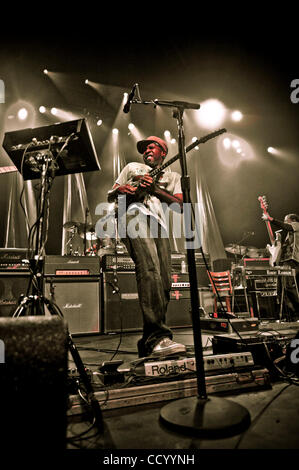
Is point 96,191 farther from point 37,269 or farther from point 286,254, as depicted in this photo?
point 37,269

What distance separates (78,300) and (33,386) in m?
2.88

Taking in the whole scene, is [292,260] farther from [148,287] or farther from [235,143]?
[235,143]

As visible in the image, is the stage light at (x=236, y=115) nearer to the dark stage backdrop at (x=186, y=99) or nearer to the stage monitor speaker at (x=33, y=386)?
the dark stage backdrop at (x=186, y=99)

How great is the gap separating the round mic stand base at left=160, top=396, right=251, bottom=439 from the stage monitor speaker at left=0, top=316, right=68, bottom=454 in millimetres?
464

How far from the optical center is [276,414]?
1074 millimetres

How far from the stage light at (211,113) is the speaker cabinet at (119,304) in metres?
4.87

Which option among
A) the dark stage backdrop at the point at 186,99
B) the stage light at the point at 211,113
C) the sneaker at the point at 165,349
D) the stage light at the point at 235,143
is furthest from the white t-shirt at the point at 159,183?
the stage light at the point at 235,143

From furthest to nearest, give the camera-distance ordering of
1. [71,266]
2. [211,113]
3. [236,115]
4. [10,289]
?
1. [211,113]
2. [236,115]
3. [71,266]
4. [10,289]

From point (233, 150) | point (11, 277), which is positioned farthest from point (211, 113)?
point (11, 277)

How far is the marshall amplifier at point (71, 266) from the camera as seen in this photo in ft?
11.4

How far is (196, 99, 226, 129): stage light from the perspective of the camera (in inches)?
253

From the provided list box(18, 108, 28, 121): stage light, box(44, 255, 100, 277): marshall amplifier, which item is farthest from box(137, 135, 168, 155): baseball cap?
box(18, 108, 28, 121): stage light

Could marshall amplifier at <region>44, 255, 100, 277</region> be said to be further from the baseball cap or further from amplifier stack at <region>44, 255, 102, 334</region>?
the baseball cap

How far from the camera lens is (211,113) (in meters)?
6.86
